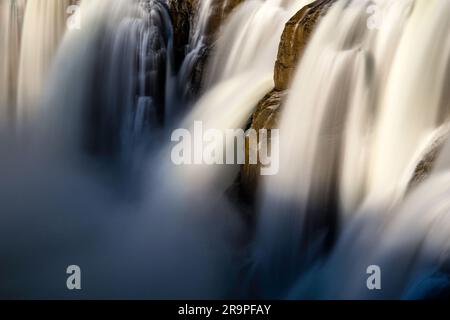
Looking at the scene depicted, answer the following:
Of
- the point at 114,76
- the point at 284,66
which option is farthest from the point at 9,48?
the point at 284,66

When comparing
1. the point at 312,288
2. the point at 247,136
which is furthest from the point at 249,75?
the point at 312,288

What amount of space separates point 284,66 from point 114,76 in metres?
3.93

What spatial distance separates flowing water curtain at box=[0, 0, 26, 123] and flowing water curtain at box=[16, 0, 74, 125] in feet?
0.30

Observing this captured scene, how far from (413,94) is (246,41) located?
384cm

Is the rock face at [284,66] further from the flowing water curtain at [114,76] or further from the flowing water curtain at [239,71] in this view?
the flowing water curtain at [114,76]

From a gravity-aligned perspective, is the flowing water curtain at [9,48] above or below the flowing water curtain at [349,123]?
above

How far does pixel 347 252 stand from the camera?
804 cm

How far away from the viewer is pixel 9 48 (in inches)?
526

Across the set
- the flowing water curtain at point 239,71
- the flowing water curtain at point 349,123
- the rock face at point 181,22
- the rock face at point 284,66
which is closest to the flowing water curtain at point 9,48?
the rock face at point 181,22

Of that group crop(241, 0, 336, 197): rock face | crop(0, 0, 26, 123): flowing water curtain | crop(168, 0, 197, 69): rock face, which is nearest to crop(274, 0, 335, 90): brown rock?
crop(241, 0, 336, 197): rock face

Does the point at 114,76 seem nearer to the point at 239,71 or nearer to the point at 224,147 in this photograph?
the point at 239,71

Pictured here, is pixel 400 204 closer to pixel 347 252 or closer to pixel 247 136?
pixel 347 252

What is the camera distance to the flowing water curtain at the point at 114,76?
1249 centimetres

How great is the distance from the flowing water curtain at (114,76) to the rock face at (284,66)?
3177 millimetres
